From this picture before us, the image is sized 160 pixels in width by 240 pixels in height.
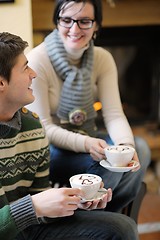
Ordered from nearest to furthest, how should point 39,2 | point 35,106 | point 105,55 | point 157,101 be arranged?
point 35,106 → point 105,55 → point 39,2 → point 157,101

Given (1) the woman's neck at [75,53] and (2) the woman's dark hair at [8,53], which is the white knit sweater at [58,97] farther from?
(2) the woman's dark hair at [8,53]

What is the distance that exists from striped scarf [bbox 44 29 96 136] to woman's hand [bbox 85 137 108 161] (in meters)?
0.14

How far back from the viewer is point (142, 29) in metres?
2.63

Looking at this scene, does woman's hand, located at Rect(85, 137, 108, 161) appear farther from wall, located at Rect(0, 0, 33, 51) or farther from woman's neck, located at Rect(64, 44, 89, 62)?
wall, located at Rect(0, 0, 33, 51)

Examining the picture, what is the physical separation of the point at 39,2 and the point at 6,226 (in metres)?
1.49

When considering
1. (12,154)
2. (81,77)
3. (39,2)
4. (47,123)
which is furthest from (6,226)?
(39,2)

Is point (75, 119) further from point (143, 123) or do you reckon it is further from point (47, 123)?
point (143, 123)

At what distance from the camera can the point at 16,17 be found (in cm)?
187

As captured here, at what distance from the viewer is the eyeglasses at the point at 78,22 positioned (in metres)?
1.56

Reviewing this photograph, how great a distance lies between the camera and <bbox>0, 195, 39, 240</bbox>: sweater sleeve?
108 centimetres

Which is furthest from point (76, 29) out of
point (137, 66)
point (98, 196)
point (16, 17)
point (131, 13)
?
point (137, 66)

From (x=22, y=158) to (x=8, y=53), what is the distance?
0.33 m

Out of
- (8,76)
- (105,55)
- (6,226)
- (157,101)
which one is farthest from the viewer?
(157,101)

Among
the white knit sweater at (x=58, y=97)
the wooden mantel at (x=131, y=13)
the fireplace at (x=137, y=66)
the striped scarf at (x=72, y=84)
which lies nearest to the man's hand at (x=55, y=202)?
the white knit sweater at (x=58, y=97)
